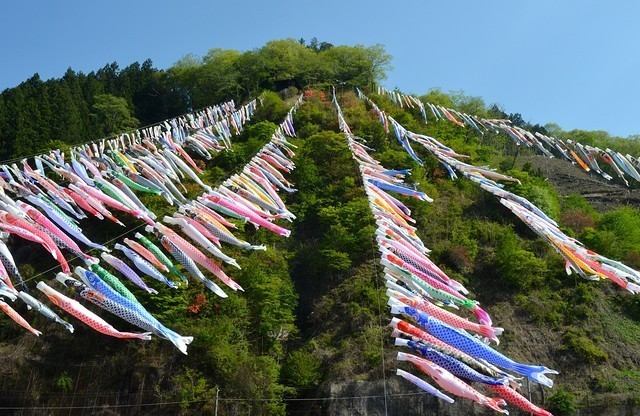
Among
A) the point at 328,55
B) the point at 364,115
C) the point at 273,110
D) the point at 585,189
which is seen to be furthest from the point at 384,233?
the point at 328,55

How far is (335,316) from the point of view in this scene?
19266 millimetres

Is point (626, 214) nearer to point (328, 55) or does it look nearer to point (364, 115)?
point (364, 115)

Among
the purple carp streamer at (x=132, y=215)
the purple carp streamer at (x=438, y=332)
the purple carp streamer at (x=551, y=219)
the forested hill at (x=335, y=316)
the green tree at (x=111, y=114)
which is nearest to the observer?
the purple carp streamer at (x=438, y=332)

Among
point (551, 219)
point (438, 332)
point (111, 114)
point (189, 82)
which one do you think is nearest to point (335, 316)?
point (438, 332)

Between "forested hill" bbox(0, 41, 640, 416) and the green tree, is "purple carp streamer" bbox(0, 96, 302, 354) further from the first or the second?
the green tree

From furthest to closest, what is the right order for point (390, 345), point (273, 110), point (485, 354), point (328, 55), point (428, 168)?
point (328, 55) → point (273, 110) → point (428, 168) → point (390, 345) → point (485, 354)

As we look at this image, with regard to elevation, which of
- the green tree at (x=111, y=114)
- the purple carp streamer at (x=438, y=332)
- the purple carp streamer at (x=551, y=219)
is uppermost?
the green tree at (x=111, y=114)

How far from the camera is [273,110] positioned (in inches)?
1753

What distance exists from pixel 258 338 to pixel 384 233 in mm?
5287

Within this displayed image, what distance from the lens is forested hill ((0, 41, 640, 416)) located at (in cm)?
1581

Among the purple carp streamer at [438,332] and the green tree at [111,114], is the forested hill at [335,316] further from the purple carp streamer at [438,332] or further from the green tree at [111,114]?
the green tree at [111,114]

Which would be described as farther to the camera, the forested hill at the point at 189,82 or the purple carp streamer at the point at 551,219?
the forested hill at the point at 189,82

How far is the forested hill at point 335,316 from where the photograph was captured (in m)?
15.8

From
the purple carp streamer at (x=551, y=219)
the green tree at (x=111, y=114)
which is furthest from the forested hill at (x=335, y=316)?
the green tree at (x=111, y=114)
